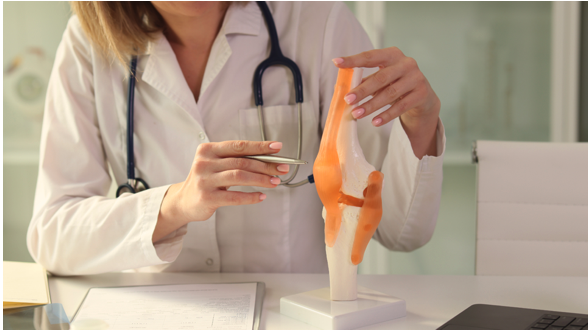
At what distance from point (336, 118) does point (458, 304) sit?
0.35 m

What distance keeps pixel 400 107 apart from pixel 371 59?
0.31ft

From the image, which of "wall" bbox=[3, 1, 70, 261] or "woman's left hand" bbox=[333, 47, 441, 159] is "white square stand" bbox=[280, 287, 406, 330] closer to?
"woman's left hand" bbox=[333, 47, 441, 159]

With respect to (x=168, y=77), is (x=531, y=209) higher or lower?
lower

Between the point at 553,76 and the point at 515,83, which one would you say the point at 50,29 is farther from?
the point at 553,76

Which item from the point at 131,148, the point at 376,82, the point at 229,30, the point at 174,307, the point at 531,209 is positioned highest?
the point at 229,30

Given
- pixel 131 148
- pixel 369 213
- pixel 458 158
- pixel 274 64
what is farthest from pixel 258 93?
pixel 458 158

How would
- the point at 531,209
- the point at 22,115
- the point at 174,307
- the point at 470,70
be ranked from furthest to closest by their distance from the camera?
the point at 22,115 → the point at 470,70 → the point at 531,209 → the point at 174,307

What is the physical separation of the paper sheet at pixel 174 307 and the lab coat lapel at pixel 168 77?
0.34 m

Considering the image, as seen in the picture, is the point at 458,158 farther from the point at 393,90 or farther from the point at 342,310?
the point at 342,310

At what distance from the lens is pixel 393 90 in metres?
0.72

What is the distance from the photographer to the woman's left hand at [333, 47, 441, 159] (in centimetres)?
67

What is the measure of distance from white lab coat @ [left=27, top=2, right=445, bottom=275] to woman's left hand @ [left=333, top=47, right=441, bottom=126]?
175 mm

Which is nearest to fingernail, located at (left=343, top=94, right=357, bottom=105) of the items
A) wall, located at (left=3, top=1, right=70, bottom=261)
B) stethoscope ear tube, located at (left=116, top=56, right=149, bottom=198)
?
stethoscope ear tube, located at (left=116, top=56, right=149, bottom=198)

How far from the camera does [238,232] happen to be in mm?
986
